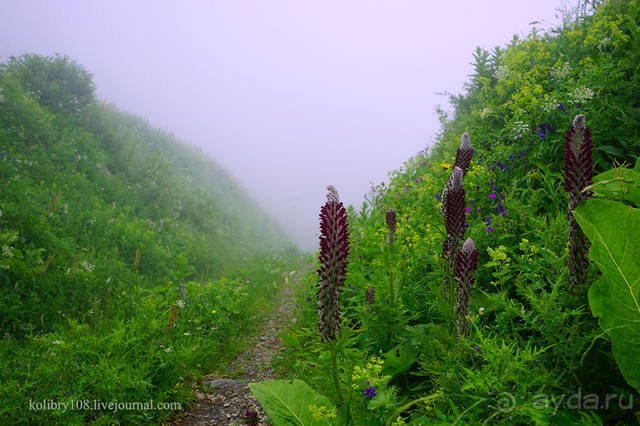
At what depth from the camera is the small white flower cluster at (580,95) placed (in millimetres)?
3908

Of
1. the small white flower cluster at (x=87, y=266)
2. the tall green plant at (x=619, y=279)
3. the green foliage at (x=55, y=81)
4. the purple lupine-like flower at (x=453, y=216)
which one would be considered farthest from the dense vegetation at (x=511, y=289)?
the green foliage at (x=55, y=81)

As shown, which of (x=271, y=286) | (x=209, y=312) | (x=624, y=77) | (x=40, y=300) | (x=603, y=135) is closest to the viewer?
(x=603, y=135)

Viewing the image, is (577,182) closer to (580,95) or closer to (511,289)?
(511,289)

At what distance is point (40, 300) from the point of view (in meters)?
4.91

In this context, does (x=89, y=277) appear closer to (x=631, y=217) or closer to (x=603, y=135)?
(x=631, y=217)

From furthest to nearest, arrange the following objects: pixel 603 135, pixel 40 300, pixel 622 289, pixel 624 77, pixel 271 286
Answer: pixel 271 286, pixel 40 300, pixel 624 77, pixel 603 135, pixel 622 289

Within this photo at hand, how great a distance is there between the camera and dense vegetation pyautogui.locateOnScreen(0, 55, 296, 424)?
3463 millimetres

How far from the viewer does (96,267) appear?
612cm

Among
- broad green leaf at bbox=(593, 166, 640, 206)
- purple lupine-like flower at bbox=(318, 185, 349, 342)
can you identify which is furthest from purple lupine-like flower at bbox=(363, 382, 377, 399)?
broad green leaf at bbox=(593, 166, 640, 206)

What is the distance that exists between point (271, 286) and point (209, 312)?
3502 millimetres

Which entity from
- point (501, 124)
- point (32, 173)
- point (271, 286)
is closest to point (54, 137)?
point (32, 173)

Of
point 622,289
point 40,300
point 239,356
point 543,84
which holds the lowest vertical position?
point 239,356

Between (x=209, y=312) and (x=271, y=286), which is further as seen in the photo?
(x=271, y=286)

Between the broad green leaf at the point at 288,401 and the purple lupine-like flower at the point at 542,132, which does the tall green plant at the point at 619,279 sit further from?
the purple lupine-like flower at the point at 542,132
